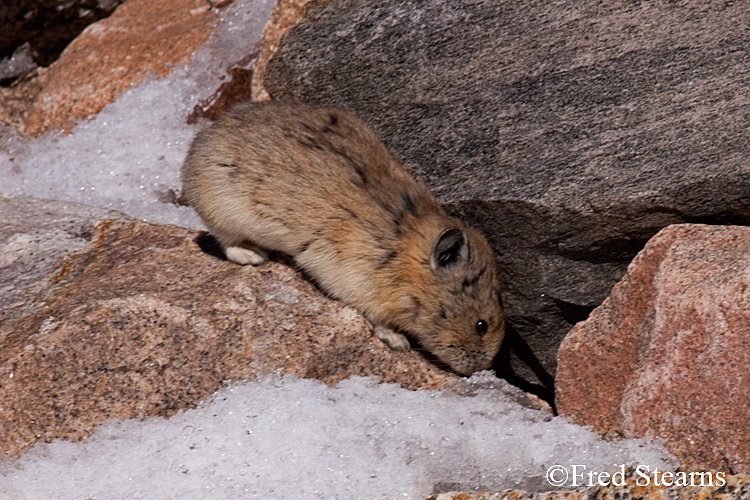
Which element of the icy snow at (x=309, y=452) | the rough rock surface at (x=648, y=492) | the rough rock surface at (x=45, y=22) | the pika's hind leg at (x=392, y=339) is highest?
the rough rock surface at (x=45, y=22)

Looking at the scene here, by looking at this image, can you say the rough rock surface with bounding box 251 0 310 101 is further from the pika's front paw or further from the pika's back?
the pika's front paw

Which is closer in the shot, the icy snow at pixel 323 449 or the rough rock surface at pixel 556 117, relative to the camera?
the icy snow at pixel 323 449

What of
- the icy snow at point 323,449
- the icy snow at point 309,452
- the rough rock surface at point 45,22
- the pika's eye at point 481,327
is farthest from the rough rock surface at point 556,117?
the rough rock surface at point 45,22

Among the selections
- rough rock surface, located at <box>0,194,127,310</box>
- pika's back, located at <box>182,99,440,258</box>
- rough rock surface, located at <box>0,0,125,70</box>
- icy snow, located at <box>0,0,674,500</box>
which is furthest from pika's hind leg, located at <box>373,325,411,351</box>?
rough rock surface, located at <box>0,0,125,70</box>

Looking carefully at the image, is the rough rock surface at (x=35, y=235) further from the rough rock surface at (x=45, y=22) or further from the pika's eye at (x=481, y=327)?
the pika's eye at (x=481, y=327)

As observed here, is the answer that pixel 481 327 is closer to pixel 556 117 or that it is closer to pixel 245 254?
pixel 556 117

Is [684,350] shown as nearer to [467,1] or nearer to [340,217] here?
[340,217]
